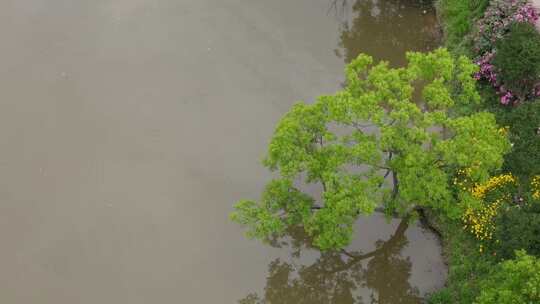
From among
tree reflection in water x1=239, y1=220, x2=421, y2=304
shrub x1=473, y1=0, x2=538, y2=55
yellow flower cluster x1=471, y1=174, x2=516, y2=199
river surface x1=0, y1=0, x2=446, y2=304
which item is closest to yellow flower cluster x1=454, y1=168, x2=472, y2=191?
yellow flower cluster x1=471, y1=174, x2=516, y2=199

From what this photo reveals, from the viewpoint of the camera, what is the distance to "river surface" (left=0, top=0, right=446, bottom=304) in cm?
1434

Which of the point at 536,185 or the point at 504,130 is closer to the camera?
the point at 536,185

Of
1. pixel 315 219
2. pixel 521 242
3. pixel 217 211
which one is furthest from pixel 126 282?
pixel 521 242

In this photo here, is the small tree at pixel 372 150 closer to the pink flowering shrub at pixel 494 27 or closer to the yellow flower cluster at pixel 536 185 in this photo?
the yellow flower cluster at pixel 536 185

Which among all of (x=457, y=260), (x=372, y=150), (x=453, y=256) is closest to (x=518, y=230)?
(x=457, y=260)

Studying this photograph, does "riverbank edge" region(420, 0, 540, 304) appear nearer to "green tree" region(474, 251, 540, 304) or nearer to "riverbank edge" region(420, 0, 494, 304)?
"riverbank edge" region(420, 0, 494, 304)

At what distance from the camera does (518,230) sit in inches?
488

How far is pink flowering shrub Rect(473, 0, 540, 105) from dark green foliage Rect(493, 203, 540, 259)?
4.25m

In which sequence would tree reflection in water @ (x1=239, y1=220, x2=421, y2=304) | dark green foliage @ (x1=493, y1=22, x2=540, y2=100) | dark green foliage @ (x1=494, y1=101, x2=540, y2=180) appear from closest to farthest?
tree reflection in water @ (x1=239, y1=220, x2=421, y2=304)
dark green foliage @ (x1=494, y1=101, x2=540, y2=180)
dark green foliage @ (x1=493, y1=22, x2=540, y2=100)

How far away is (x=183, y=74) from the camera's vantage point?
18.3 metres

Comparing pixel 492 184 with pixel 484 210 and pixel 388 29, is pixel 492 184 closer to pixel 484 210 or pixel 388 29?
pixel 484 210

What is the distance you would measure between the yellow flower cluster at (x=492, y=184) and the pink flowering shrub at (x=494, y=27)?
2678 mm

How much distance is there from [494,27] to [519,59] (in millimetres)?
2040

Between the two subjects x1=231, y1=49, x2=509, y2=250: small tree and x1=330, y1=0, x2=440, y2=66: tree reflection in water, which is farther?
x1=330, y1=0, x2=440, y2=66: tree reflection in water
